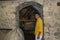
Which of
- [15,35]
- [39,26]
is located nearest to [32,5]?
[39,26]

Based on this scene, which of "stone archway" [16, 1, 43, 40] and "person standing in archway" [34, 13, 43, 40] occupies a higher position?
"stone archway" [16, 1, 43, 40]

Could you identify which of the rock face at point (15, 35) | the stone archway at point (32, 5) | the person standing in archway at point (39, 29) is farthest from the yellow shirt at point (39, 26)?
the rock face at point (15, 35)

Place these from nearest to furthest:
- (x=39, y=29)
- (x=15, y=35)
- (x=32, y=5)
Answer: (x=39, y=29) → (x=15, y=35) → (x=32, y=5)

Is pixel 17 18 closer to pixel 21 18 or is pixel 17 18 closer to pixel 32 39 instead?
pixel 21 18

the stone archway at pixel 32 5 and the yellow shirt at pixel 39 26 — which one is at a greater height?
the stone archway at pixel 32 5

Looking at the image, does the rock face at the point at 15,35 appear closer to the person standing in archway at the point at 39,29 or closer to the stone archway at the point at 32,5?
the stone archway at the point at 32,5

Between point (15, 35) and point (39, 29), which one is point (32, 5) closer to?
point (39, 29)

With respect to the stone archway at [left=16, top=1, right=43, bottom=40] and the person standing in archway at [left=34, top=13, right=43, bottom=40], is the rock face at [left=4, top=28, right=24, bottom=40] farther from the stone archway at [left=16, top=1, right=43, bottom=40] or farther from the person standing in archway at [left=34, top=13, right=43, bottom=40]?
the person standing in archway at [left=34, top=13, right=43, bottom=40]

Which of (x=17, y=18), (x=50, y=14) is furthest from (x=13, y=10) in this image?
(x=50, y=14)

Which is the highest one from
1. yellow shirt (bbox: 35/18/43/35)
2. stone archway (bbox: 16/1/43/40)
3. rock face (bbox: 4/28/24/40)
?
stone archway (bbox: 16/1/43/40)

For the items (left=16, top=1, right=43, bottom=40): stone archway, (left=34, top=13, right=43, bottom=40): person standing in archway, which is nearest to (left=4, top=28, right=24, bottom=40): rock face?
(left=16, top=1, right=43, bottom=40): stone archway

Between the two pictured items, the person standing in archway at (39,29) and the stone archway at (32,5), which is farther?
the stone archway at (32,5)

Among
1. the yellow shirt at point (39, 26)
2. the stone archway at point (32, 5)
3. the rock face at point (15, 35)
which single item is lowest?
the rock face at point (15, 35)

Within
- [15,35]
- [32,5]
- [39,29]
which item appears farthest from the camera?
[32,5]
